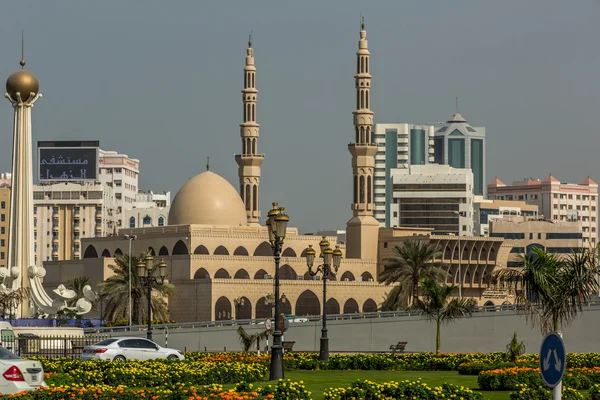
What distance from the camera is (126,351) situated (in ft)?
124

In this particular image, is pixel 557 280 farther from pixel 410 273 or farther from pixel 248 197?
pixel 248 197

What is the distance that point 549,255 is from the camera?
3278 cm

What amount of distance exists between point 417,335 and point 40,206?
286 ft

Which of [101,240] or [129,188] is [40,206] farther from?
[101,240]

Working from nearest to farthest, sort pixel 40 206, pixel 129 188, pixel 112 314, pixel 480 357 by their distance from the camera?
pixel 480 357 → pixel 112 314 → pixel 40 206 → pixel 129 188

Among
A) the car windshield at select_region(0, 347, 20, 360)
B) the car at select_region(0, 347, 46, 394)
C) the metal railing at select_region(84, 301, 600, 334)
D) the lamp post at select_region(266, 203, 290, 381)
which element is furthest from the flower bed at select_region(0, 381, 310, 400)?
the metal railing at select_region(84, 301, 600, 334)

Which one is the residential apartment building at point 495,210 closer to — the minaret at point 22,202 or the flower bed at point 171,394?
the minaret at point 22,202

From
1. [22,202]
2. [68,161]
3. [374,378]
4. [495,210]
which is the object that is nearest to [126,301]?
[22,202]

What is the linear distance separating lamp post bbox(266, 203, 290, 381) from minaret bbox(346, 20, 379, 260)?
6036 cm

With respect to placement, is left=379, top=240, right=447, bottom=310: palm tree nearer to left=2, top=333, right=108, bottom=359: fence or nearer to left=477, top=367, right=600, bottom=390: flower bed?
left=2, top=333, right=108, bottom=359: fence

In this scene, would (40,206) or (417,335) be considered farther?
(40,206)

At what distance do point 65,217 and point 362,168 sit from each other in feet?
207

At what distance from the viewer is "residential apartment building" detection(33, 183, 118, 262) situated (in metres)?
143

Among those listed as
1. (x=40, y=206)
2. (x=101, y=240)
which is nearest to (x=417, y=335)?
(x=101, y=240)
